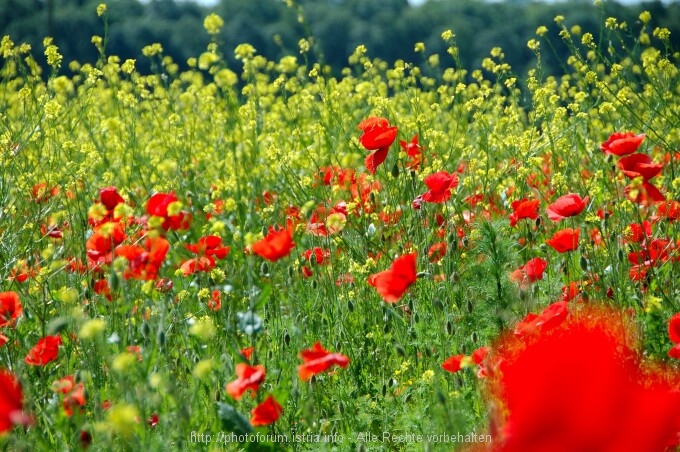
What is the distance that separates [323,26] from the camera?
36.2 meters

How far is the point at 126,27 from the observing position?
30453 millimetres

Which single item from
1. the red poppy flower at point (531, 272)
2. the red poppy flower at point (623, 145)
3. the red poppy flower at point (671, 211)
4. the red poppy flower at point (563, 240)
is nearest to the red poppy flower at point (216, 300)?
the red poppy flower at point (531, 272)

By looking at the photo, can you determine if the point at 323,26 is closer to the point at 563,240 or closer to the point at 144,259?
the point at 563,240

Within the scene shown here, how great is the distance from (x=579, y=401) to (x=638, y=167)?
5.84 ft

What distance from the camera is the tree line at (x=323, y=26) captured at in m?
28.2

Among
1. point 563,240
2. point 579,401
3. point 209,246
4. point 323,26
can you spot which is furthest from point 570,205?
point 323,26

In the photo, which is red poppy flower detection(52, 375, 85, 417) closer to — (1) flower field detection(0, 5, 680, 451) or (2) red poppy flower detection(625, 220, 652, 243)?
(1) flower field detection(0, 5, 680, 451)

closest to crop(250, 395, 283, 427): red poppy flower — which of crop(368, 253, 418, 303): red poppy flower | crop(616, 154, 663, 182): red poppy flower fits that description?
crop(368, 253, 418, 303): red poppy flower

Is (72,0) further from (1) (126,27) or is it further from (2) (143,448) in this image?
(2) (143,448)

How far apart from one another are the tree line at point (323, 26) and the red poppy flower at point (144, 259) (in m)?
23.6

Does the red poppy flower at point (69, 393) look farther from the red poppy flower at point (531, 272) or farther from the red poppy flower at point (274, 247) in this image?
the red poppy flower at point (531, 272)

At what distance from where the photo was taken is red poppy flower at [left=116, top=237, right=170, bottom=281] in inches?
74.6

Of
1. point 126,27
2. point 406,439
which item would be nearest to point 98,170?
point 406,439

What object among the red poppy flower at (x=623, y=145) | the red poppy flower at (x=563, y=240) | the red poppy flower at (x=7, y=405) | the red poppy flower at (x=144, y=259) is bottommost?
the red poppy flower at (x=563, y=240)
